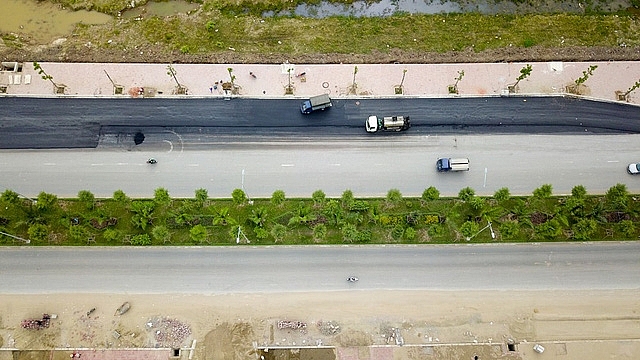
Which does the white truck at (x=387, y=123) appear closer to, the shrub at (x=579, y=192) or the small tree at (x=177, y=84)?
the shrub at (x=579, y=192)

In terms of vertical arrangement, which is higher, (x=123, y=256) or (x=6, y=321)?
(x=123, y=256)

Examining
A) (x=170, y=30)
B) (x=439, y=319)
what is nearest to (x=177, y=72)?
(x=170, y=30)

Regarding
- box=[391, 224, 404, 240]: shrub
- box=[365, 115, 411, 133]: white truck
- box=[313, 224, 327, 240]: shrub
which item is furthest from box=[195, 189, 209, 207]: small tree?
box=[391, 224, 404, 240]: shrub

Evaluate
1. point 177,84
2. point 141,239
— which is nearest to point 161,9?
point 177,84

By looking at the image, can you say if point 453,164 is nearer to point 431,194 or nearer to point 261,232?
point 431,194

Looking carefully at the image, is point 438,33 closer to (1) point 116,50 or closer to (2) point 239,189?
(2) point 239,189

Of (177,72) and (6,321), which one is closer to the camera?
(6,321)
